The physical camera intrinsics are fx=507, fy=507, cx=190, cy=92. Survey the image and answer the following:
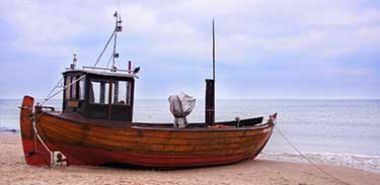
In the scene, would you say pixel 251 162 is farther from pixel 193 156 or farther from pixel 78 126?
pixel 78 126

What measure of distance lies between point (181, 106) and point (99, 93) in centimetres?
227

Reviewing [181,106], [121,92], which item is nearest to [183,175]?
[181,106]

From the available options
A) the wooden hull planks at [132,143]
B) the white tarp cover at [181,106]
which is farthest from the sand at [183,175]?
the white tarp cover at [181,106]

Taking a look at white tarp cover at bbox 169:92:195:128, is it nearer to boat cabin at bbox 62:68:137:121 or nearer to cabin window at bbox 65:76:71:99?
boat cabin at bbox 62:68:137:121

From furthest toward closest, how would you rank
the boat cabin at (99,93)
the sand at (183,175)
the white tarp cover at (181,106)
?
the white tarp cover at (181,106), the boat cabin at (99,93), the sand at (183,175)

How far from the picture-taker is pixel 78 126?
11.7 metres

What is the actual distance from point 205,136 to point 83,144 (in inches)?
123

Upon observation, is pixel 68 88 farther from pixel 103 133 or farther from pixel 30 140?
pixel 103 133

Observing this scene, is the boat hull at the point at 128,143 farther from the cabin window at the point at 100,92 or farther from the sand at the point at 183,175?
the cabin window at the point at 100,92

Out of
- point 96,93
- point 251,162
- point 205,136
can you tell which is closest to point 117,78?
point 96,93

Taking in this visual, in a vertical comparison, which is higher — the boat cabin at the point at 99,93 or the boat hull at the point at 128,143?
the boat cabin at the point at 99,93

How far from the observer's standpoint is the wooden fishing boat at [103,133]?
11852 millimetres

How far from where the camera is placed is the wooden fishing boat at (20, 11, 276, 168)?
11852 millimetres

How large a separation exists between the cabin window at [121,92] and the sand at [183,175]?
1714 millimetres
